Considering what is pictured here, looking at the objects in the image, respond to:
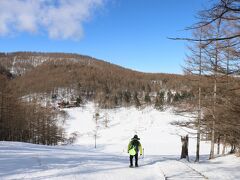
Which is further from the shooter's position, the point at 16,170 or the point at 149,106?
the point at 149,106

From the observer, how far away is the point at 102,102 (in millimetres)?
161250

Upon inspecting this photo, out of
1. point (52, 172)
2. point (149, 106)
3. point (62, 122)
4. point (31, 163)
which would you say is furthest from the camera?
point (149, 106)

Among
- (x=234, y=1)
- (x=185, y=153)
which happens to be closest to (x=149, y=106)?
(x=185, y=153)

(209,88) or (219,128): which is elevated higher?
(209,88)

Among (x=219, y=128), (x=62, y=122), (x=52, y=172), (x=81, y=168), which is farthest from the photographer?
(x=62, y=122)

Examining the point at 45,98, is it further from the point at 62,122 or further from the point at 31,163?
the point at 31,163

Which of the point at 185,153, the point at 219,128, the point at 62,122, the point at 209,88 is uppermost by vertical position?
the point at 209,88

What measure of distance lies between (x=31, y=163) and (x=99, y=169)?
307 cm

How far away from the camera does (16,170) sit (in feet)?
41.4

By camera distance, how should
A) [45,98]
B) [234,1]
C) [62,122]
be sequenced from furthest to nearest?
1. [45,98]
2. [62,122]
3. [234,1]

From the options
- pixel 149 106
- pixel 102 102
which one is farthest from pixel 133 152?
pixel 102 102

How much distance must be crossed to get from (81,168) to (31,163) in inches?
95.7

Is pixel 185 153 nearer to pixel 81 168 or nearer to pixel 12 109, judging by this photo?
pixel 81 168

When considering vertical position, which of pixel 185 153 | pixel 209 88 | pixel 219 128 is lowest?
pixel 185 153
